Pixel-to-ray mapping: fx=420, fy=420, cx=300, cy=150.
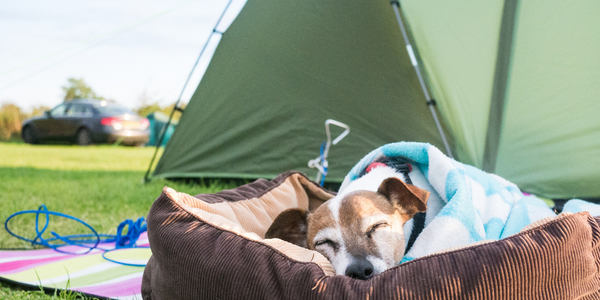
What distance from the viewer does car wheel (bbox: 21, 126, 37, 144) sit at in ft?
40.4

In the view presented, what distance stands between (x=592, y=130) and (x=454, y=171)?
171cm

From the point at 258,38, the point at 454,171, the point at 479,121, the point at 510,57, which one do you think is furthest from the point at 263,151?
the point at 454,171

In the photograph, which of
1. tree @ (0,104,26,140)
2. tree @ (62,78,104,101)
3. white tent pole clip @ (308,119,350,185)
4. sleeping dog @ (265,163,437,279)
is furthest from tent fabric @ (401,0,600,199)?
tree @ (62,78,104,101)

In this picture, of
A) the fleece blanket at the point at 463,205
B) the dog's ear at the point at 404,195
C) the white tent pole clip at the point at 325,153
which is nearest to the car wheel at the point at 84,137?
the white tent pole clip at the point at 325,153

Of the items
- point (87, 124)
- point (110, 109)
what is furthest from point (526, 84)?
point (87, 124)

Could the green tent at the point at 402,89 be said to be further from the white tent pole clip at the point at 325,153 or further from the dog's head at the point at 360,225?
the dog's head at the point at 360,225

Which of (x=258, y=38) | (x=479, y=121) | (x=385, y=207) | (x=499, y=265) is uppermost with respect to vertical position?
(x=258, y=38)

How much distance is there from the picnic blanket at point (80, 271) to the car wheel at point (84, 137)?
10.9 m

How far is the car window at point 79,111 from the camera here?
38.5 ft

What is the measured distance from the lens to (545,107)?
2.89 m

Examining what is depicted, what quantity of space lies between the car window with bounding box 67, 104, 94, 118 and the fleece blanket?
11545 millimetres

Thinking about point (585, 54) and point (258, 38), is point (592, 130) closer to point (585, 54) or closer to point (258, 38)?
point (585, 54)

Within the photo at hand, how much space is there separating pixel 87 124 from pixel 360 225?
12148 mm

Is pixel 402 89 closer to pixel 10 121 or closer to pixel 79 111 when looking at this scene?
pixel 79 111
